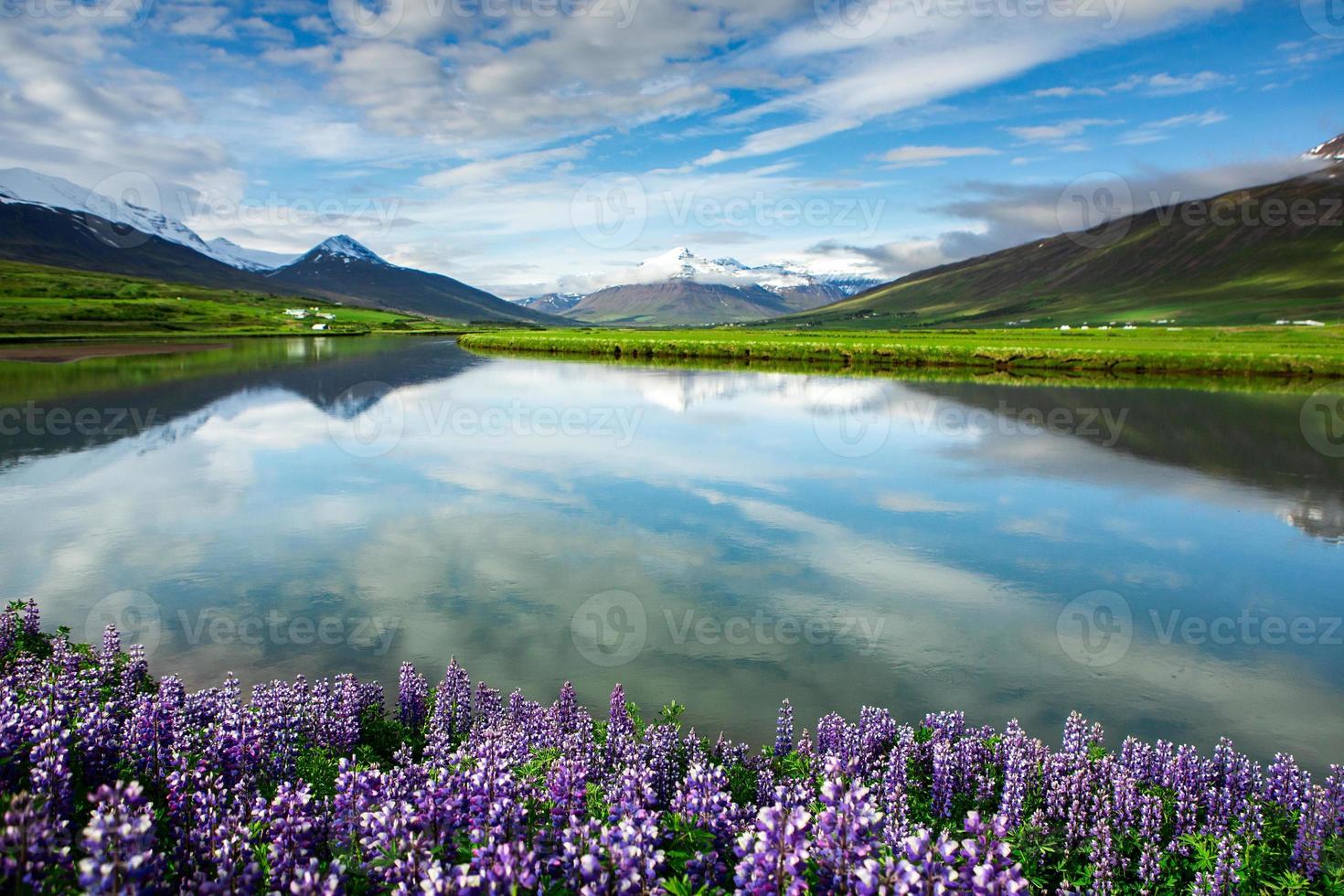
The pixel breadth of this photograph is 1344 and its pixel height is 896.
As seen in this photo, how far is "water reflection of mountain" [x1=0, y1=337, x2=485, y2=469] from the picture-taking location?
3164 cm

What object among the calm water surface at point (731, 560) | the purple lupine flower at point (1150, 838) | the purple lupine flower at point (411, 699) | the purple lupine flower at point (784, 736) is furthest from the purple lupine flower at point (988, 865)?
the purple lupine flower at point (411, 699)

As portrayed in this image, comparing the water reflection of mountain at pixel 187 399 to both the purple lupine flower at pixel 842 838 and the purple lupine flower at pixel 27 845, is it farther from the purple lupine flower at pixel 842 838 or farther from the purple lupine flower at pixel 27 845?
the purple lupine flower at pixel 842 838

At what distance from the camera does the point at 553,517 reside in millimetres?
20812

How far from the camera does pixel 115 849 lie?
3.79m

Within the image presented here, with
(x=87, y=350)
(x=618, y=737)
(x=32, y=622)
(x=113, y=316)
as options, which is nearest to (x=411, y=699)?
(x=618, y=737)

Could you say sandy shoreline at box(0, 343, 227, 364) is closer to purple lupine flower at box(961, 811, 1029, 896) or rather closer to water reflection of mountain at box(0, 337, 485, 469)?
water reflection of mountain at box(0, 337, 485, 469)

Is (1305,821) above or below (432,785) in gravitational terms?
below

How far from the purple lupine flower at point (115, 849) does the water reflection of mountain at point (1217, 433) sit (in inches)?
1017

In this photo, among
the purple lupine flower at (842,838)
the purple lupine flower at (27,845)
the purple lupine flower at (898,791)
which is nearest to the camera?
the purple lupine flower at (27,845)

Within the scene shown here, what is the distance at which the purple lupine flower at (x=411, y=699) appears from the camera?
1003 cm

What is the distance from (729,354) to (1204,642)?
80285mm

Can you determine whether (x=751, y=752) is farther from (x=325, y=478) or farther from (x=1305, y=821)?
(x=325, y=478)

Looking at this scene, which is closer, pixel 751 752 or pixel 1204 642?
pixel 751 752

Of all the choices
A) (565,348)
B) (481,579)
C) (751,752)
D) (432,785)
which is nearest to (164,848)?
(432,785)
